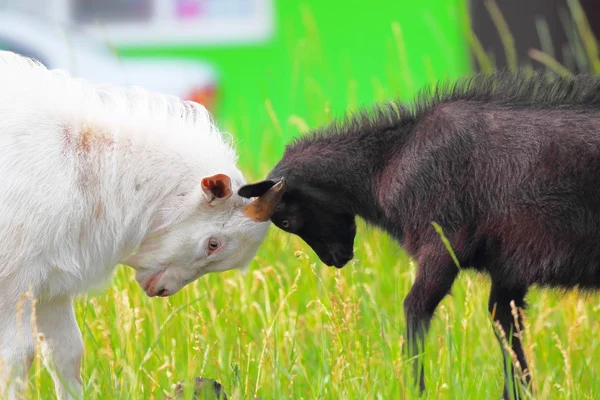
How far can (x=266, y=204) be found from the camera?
4.12 metres

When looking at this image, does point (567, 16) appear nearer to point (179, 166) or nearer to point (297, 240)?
point (297, 240)

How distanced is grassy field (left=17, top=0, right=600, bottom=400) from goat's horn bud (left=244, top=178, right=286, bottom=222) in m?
0.28

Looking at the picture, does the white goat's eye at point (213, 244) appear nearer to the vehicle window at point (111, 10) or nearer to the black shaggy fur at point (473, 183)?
the black shaggy fur at point (473, 183)

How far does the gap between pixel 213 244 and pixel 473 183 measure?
3.37 feet

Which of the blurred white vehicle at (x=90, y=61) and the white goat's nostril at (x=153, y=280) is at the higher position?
the white goat's nostril at (x=153, y=280)

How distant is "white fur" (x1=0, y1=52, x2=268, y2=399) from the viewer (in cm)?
384

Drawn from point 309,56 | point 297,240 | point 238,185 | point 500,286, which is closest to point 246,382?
point 238,185

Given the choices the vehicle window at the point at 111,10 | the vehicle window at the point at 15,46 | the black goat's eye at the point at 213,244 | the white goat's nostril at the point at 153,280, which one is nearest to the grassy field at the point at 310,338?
the white goat's nostril at the point at 153,280

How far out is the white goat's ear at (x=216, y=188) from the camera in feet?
13.4

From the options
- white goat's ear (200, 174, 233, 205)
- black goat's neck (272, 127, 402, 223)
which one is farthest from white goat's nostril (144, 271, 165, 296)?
black goat's neck (272, 127, 402, 223)

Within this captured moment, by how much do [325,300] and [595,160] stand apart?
5.41 ft

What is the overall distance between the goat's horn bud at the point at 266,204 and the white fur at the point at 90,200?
0.06 m

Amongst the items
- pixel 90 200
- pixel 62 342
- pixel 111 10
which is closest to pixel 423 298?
pixel 90 200

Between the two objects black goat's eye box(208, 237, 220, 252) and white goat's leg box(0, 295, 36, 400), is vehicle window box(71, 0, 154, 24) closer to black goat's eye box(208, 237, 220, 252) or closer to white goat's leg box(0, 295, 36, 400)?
black goat's eye box(208, 237, 220, 252)
